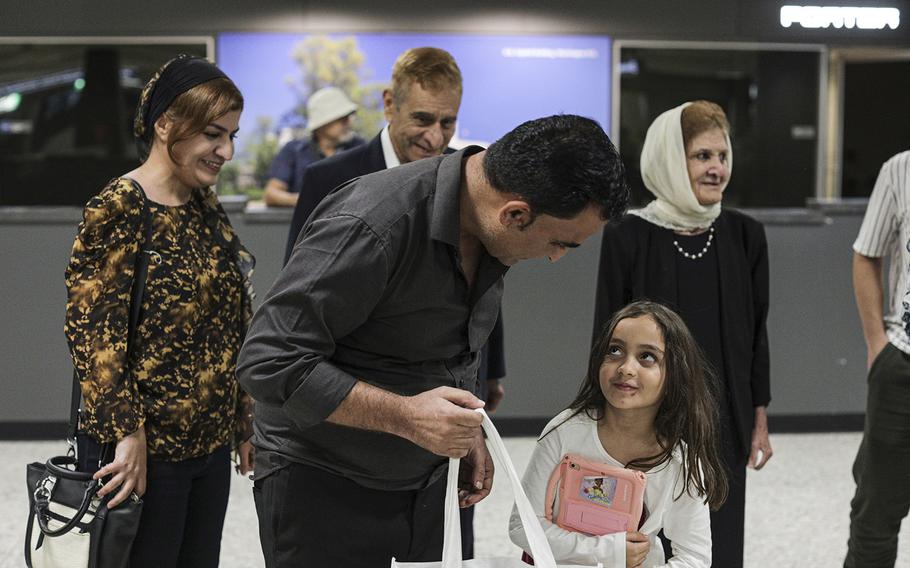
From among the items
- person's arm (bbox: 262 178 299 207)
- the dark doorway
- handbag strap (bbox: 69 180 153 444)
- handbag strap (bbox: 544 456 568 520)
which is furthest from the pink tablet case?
the dark doorway

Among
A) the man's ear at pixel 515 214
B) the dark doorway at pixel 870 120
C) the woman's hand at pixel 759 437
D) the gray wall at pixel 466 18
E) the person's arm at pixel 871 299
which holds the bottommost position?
the woman's hand at pixel 759 437

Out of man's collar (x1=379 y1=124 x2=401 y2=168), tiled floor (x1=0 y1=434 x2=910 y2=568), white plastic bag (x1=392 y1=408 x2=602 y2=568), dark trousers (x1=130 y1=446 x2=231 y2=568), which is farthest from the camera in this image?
tiled floor (x1=0 y1=434 x2=910 y2=568)

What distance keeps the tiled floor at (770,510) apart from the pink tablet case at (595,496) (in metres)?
1.67

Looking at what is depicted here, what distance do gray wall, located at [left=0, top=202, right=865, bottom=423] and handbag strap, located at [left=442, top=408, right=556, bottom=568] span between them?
3691mm

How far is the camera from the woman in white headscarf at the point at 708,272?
2686 millimetres

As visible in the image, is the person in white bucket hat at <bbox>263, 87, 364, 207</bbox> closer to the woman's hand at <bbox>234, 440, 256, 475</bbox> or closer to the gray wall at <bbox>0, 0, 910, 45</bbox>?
the gray wall at <bbox>0, 0, 910, 45</bbox>

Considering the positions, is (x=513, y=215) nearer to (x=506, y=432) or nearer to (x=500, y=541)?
(x=500, y=541)

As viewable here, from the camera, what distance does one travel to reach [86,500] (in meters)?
2.09

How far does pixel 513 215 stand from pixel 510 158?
0.08m

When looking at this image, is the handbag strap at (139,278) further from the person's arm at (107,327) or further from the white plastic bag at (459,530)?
the white plastic bag at (459,530)

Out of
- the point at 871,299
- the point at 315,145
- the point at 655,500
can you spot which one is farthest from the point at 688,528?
the point at 315,145

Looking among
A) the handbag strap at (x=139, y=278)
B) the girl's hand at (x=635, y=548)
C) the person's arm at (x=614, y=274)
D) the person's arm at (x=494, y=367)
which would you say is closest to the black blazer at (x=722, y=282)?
the person's arm at (x=614, y=274)

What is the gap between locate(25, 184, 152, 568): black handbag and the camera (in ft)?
6.84

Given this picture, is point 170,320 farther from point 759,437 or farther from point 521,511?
point 759,437
